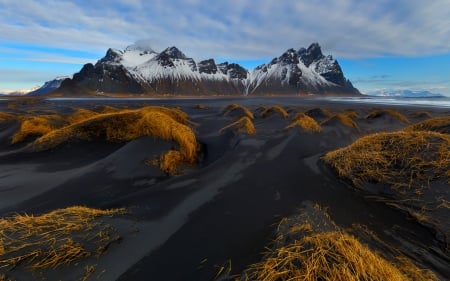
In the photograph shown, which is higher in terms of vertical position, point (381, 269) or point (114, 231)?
point (381, 269)

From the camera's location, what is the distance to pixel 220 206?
21.8ft

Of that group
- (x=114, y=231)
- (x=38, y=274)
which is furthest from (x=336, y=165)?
(x=38, y=274)

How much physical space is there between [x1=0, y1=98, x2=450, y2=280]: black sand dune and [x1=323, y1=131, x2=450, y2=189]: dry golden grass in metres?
0.34

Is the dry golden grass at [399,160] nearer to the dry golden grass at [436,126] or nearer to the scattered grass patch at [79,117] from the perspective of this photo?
the dry golden grass at [436,126]

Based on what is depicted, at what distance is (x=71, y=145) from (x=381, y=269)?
12584mm

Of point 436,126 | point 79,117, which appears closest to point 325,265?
point 436,126

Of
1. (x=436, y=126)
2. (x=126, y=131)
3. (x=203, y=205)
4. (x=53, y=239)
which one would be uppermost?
(x=436, y=126)

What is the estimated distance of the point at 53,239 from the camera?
4.43 m

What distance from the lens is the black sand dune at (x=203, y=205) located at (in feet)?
14.5

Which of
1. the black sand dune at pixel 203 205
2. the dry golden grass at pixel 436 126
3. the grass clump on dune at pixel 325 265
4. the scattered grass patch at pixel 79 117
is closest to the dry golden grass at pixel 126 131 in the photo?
the black sand dune at pixel 203 205

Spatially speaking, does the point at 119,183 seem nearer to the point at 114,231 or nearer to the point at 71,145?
the point at 114,231

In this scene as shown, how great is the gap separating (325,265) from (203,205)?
12.5ft

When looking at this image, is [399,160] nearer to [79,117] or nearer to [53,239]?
[53,239]

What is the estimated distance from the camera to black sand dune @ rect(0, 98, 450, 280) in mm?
4406
